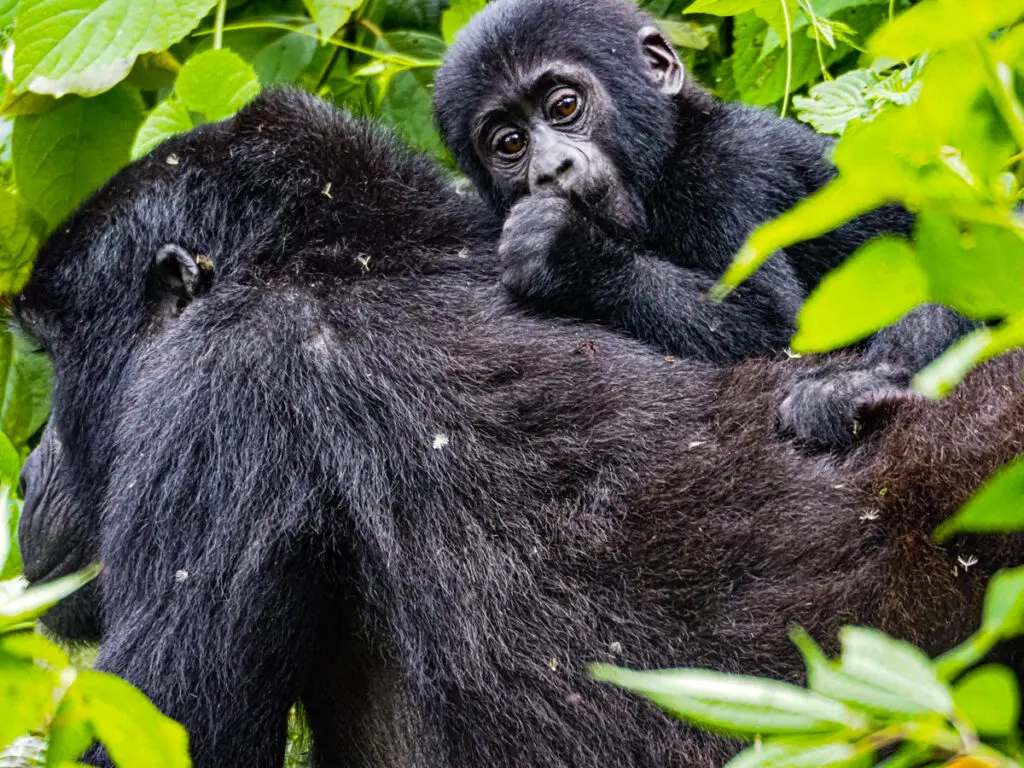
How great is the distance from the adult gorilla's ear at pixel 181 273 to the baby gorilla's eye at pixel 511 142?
0.85 meters

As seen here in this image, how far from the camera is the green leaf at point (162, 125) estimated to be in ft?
10.6

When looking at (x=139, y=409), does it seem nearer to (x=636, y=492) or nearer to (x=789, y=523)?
(x=636, y=492)

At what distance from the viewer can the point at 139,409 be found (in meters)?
2.32

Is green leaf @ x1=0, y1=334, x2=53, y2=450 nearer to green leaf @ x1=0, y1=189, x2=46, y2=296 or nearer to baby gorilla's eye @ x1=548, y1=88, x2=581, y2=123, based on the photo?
green leaf @ x1=0, y1=189, x2=46, y2=296

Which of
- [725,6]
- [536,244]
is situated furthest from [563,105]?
[536,244]

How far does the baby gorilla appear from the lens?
2471 mm

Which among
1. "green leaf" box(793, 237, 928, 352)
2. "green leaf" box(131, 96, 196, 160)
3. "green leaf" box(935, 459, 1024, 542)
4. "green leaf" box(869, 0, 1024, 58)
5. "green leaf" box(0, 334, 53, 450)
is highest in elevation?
"green leaf" box(869, 0, 1024, 58)

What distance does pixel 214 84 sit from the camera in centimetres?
331

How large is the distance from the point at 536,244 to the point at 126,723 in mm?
1614

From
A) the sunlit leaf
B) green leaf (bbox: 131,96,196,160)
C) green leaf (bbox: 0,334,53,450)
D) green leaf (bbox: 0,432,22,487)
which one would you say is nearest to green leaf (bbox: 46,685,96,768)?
green leaf (bbox: 0,432,22,487)

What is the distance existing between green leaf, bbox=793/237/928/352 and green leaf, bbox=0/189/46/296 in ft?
9.58

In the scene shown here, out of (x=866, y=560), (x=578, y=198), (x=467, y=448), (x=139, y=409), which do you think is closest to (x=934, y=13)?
(x=866, y=560)

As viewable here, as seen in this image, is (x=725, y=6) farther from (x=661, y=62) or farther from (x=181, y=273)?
(x=181, y=273)

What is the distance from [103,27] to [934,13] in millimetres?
2935
